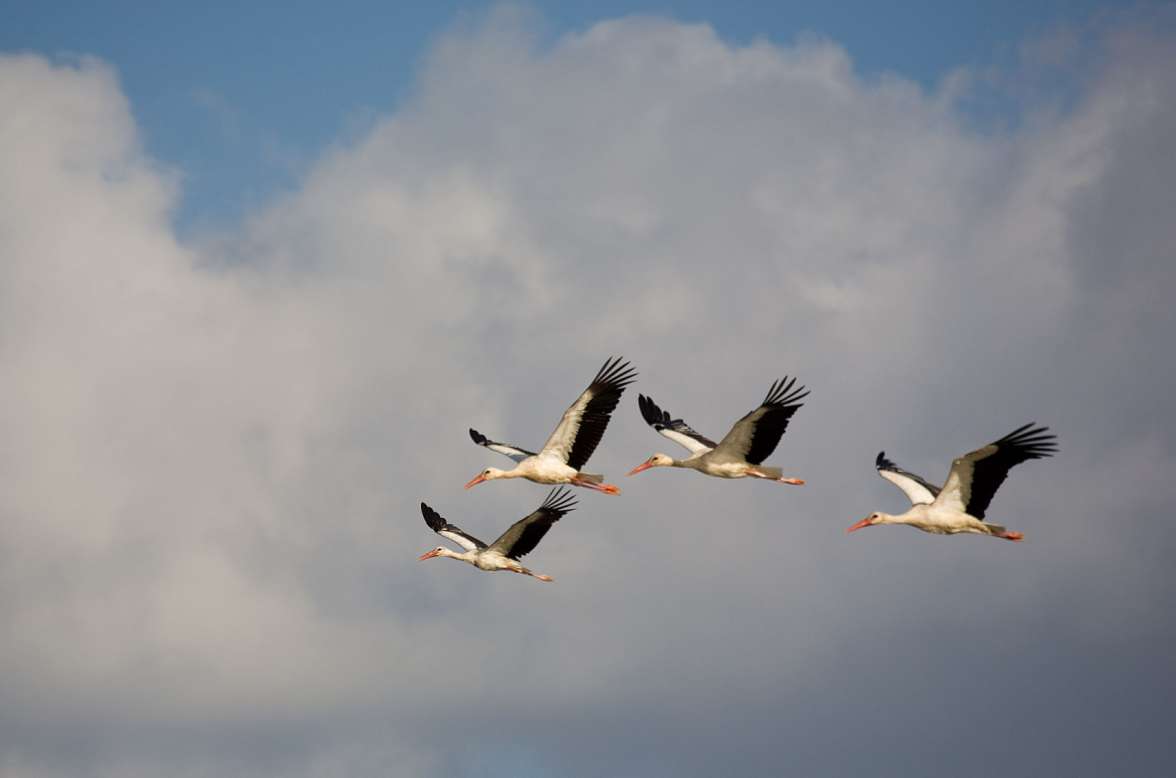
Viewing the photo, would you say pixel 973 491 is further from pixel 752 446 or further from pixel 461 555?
pixel 461 555

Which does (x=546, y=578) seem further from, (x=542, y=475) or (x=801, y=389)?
(x=801, y=389)

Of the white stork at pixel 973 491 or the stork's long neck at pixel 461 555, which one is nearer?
the white stork at pixel 973 491

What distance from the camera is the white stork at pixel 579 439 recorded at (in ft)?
127

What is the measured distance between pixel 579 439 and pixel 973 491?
802 centimetres

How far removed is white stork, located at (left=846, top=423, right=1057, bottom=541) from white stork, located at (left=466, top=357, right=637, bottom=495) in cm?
572

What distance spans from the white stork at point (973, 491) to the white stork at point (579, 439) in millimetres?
5716

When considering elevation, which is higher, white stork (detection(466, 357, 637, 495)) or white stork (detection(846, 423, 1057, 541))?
white stork (detection(466, 357, 637, 495))

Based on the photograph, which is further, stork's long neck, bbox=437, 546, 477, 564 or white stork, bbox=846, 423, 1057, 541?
stork's long neck, bbox=437, 546, 477, 564

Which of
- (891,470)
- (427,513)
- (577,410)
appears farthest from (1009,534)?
(427,513)

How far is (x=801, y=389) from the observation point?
37562 millimetres

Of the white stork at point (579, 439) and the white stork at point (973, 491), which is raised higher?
the white stork at point (579, 439)

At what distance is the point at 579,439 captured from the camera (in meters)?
39.8

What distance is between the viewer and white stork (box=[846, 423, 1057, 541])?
35.4 m

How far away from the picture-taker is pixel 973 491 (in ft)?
121
